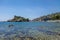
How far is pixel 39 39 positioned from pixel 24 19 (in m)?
146

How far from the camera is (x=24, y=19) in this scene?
161m

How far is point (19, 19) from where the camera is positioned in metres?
154

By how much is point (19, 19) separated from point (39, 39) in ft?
457

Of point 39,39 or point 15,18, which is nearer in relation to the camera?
point 39,39

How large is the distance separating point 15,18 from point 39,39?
456 ft

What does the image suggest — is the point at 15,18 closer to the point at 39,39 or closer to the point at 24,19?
the point at 24,19

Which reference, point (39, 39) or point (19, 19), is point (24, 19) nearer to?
point (19, 19)

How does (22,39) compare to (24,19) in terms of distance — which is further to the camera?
(24,19)

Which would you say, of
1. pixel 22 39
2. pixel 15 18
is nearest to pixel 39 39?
pixel 22 39

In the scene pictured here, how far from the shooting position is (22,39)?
15.5 metres

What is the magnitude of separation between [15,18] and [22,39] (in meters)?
139

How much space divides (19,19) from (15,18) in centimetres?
379

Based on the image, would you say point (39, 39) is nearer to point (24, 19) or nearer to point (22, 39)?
point (22, 39)

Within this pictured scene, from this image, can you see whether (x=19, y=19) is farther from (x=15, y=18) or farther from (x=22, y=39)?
(x=22, y=39)
